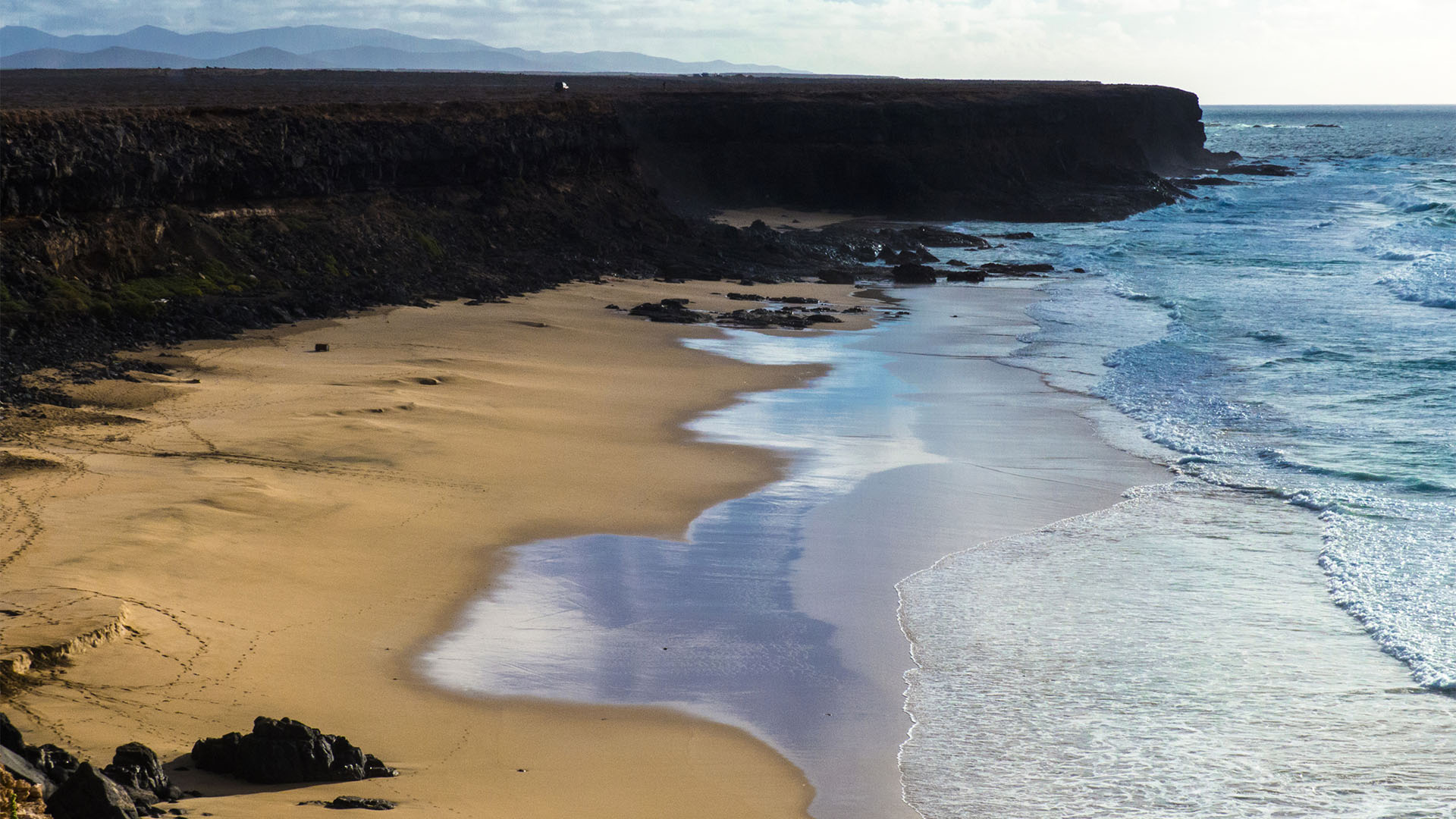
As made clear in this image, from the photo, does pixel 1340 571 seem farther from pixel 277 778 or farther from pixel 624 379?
pixel 624 379

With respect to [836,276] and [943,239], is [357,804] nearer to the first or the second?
[836,276]

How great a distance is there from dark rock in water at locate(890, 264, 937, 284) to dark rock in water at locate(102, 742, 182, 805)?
27215mm

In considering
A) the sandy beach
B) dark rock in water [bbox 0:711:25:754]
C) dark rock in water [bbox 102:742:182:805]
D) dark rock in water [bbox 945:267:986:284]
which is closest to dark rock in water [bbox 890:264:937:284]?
dark rock in water [bbox 945:267:986:284]

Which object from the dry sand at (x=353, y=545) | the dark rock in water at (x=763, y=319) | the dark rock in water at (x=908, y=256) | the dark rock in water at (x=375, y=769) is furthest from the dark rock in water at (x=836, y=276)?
the dark rock in water at (x=375, y=769)

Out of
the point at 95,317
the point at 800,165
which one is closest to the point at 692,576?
the point at 95,317

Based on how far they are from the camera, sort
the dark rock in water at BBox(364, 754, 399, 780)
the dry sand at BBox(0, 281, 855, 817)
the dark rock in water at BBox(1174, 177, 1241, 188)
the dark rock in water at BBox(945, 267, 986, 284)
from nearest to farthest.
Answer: the dark rock in water at BBox(364, 754, 399, 780), the dry sand at BBox(0, 281, 855, 817), the dark rock in water at BBox(945, 267, 986, 284), the dark rock in water at BBox(1174, 177, 1241, 188)

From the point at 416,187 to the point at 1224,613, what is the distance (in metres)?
23.3

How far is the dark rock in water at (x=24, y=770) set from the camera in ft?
16.0

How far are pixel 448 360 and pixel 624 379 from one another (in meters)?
2.60

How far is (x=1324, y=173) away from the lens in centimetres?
7725

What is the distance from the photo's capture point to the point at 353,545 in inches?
407

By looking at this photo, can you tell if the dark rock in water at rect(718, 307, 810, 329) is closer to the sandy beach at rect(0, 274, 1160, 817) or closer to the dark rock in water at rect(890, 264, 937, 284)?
the sandy beach at rect(0, 274, 1160, 817)

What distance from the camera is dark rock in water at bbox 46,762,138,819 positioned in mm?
4820

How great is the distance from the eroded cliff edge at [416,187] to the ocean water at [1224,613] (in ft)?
42.1
